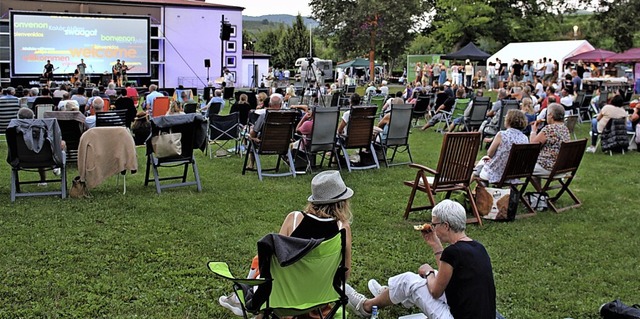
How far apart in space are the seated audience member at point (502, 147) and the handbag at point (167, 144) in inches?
130

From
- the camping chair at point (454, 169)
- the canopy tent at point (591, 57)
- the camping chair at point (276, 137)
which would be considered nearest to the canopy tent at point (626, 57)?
the canopy tent at point (591, 57)

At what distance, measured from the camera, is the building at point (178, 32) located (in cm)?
3403

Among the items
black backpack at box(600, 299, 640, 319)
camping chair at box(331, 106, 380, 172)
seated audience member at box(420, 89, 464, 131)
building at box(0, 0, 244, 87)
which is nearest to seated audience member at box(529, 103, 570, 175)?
camping chair at box(331, 106, 380, 172)

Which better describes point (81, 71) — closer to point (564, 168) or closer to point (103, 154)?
point (103, 154)

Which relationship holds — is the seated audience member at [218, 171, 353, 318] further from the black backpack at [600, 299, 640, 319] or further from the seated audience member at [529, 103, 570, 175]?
the seated audience member at [529, 103, 570, 175]

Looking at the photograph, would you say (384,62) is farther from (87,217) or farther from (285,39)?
(87,217)

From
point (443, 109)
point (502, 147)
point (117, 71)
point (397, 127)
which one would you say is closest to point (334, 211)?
point (502, 147)

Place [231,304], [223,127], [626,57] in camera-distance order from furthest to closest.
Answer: [626,57], [223,127], [231,304]

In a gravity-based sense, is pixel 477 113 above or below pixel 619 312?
above

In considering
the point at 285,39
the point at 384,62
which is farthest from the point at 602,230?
the point at 285,39

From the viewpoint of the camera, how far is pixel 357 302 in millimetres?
4203

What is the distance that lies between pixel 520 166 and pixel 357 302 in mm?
3260

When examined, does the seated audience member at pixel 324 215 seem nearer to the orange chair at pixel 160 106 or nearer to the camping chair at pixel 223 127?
the camping chair at pixel 223 127

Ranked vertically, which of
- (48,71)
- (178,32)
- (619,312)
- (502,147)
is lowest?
(619,312)
